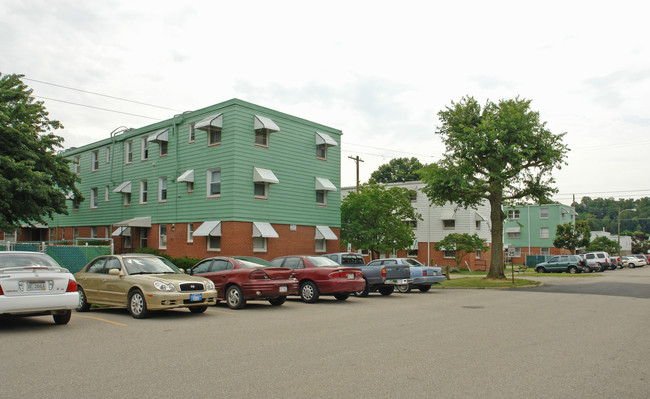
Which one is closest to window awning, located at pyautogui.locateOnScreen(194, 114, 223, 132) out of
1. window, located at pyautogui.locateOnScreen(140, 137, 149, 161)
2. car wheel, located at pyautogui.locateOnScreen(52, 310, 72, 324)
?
window, located at pyautogui.locateOnScreen(140, 137, 149, 161)

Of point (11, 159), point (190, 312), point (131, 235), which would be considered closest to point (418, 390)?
point (190, 312)

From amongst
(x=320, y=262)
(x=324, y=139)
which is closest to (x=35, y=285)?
(x=320, y=262)

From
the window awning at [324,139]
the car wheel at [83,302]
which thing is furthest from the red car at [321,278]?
the window awning at [324,139]

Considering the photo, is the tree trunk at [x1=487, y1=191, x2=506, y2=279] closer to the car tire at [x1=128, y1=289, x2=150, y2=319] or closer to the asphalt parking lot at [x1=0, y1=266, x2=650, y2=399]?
the asphalt parking lot at [x1=0, y1=266, x2=650, y2=399]

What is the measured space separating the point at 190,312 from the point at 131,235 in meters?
20.8

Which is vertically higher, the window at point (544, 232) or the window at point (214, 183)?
the window at point (214, 183)

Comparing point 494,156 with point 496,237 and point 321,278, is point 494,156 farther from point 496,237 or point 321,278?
point 321,278

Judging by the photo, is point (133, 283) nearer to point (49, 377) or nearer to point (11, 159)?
point (49, 377)

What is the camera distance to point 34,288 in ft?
33.3

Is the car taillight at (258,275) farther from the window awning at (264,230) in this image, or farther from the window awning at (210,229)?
the window awning at (210,229)

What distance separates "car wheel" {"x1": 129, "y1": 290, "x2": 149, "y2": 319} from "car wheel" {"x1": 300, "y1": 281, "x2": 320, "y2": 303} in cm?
578

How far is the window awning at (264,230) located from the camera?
2650 centimetres

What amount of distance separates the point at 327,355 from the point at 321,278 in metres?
8.55

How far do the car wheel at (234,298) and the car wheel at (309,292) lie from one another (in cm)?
276
